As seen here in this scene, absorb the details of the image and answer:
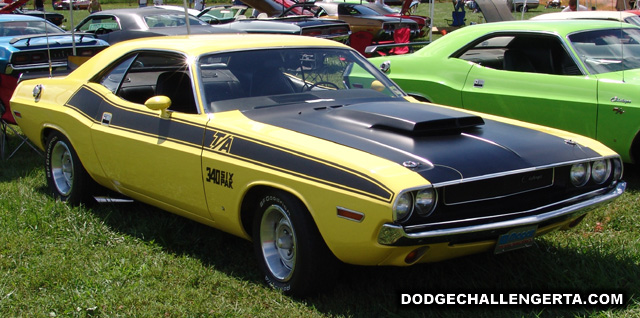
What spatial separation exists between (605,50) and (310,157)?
3900 millimetres

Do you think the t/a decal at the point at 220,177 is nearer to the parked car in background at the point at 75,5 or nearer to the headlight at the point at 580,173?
the headlight at the point at 580,173

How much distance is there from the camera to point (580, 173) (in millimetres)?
3932

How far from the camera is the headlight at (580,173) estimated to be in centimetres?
389

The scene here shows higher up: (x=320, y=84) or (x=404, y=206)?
(x=320, y=84)

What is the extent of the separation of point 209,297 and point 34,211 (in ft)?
6.94

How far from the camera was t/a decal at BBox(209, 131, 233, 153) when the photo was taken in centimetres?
399

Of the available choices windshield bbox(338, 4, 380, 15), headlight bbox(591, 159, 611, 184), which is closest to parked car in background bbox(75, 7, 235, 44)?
windshield bbox(338, 4, 380, 15)

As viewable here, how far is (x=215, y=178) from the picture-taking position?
159 inches

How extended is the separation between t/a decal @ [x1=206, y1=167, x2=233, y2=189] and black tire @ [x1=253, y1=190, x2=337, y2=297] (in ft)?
0.65

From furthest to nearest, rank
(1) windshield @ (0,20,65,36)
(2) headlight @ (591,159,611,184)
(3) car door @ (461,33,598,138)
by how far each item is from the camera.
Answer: (1) windshield @ (0,20,65,36), (3) car door @ (461,33,598,138), (2) headlight @ (591,159,611,184)

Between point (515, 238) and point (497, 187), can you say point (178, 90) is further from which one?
point (515, 238)

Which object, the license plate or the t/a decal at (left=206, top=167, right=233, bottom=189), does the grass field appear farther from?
the t/a decal at (left=206, top=167, right=233, bottom=189)

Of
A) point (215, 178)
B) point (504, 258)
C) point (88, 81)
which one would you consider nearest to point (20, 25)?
point (88, 81)

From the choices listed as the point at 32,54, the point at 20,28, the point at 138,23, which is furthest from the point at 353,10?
the point at 32,54
